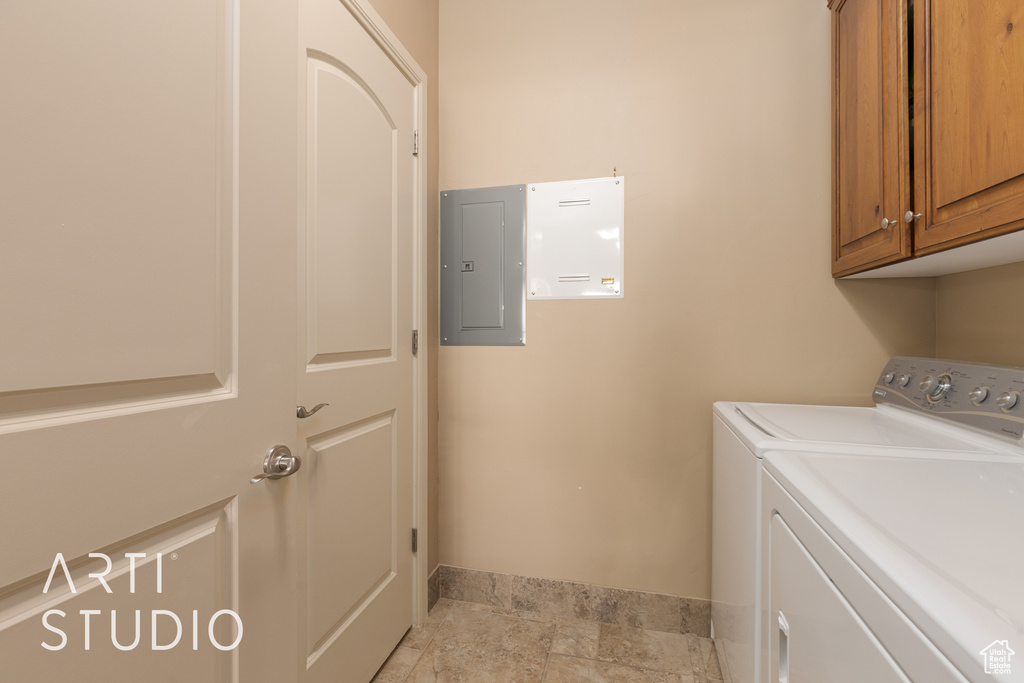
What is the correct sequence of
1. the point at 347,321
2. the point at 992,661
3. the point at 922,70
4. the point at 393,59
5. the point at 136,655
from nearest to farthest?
the point at 992,661 < the point at 136,655 < the point at 922,70 < the point at 347,321 < the point at 393,59

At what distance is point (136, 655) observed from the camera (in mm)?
700

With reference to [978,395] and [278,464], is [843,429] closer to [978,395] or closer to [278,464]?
[978,395]

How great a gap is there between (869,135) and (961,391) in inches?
29.4

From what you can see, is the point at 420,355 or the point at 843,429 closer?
the point at 843,429

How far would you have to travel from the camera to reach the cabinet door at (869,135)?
1100mm

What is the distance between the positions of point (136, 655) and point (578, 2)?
234 centimetres

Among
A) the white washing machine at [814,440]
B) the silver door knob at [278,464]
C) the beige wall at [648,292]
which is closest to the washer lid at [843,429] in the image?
the white washing machine at [814,440]

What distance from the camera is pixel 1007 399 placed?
3.06 ft

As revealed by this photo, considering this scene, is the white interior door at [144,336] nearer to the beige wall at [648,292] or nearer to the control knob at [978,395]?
the beige wall at [648,292]

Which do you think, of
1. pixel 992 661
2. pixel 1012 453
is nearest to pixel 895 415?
pixel 1012 453

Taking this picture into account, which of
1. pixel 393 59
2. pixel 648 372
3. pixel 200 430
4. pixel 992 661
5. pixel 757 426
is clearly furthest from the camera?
pixel 648 372

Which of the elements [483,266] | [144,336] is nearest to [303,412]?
[144,336]

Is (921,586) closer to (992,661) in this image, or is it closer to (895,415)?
(992,661)

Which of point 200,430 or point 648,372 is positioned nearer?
point 200,430
